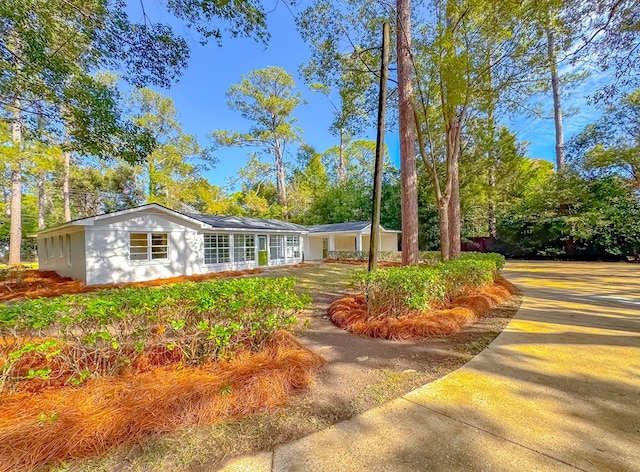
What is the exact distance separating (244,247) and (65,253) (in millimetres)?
7438

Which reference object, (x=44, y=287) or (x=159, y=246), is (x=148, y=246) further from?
(x=44, y=287)

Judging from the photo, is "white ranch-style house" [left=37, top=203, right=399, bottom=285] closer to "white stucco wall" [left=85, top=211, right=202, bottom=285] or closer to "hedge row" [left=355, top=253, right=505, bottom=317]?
"white stucco wall" [left=85, top=211, right=202, bottom=285]

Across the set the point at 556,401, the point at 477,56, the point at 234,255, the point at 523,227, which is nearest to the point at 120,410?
the point at 556,401

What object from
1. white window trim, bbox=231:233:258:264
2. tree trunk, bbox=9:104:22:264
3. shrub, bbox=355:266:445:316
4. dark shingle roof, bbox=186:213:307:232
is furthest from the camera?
white window trim, bbox=231:233:258:264

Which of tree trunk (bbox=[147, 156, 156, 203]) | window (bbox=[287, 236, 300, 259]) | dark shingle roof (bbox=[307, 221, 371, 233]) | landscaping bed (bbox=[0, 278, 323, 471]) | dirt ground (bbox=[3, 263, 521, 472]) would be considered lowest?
dirt ground (bbox=[3, 263, 521, 472])

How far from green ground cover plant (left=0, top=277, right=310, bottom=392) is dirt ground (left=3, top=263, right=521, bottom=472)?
86 centimetres

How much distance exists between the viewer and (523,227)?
744 inches

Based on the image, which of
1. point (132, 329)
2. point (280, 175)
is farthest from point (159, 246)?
point (280, 175)

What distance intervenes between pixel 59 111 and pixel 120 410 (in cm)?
780

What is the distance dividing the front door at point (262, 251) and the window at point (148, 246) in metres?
5.15

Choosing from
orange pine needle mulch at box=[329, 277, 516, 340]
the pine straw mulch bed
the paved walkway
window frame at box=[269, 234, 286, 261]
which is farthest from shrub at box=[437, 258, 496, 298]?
window frame at box=[269, 234, 286, 261]

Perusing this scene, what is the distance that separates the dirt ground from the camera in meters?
1.83

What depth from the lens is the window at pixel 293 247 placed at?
1794cm

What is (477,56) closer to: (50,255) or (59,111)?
(59,111)
